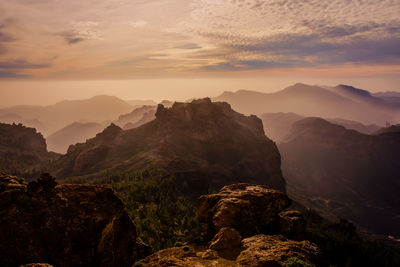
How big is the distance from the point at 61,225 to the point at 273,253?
156 feet

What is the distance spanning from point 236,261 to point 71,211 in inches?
1616

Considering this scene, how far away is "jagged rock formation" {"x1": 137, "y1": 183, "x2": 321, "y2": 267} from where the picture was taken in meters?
45.8

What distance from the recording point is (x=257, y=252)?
4738cm

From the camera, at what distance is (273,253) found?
1794 inches

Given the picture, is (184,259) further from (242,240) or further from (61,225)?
(61,225)

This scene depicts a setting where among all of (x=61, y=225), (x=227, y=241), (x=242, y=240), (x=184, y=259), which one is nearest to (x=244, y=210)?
(x=242, y=240)

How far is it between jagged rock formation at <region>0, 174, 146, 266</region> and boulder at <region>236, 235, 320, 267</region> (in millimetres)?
34200

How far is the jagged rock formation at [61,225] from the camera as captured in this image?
50.0 meters

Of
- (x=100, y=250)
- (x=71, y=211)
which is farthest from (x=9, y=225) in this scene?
(x=100, y=250)

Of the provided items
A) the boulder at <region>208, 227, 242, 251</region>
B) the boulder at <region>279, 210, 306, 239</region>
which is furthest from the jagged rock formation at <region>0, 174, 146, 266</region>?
the boulder at <region>279, 210, 306, 239</region>

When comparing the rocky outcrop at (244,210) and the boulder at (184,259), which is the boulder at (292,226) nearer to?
the rocky outcrop at (244,210)

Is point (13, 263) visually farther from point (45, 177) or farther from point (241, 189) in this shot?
point (241, 189)

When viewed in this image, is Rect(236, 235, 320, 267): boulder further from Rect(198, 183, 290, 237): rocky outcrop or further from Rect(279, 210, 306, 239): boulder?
Rect(279, 210, 306, 239): boulder

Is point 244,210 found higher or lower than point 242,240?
higher
